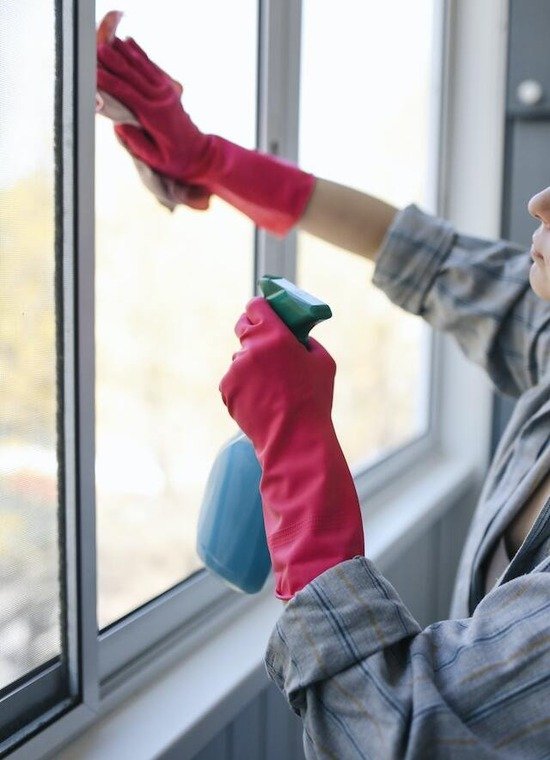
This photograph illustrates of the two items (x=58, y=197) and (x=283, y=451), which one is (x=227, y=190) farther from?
(x=283, y=451)

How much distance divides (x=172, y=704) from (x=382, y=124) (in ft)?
4.16

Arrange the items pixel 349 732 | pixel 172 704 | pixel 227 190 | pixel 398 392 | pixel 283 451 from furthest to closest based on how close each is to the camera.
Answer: pixel 398 392, pixel 227 190, pixel 172 704, pixel 283 451, pixel 349 732

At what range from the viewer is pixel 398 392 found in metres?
1.96

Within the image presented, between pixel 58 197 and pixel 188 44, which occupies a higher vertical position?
Result: pixel 188 44

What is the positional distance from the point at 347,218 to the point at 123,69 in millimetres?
365

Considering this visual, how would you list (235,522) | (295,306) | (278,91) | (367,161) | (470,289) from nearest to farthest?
(295,306) < (235,522) < (470,289) < (278,91) < (367,161)

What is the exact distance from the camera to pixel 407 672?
0.60m

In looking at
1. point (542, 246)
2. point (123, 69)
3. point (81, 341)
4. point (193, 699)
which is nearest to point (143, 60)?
point (123, 69)

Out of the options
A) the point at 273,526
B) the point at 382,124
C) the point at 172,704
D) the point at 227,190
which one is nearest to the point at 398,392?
the point at 382,124

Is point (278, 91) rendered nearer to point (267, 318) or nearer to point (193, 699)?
point (267, 318)

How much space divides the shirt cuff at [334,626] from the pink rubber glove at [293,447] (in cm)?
3

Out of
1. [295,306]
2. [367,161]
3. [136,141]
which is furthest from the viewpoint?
[367,161]

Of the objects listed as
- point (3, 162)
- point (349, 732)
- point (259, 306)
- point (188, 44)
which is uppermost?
point (188, 44)

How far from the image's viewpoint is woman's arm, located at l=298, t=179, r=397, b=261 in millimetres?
1094
